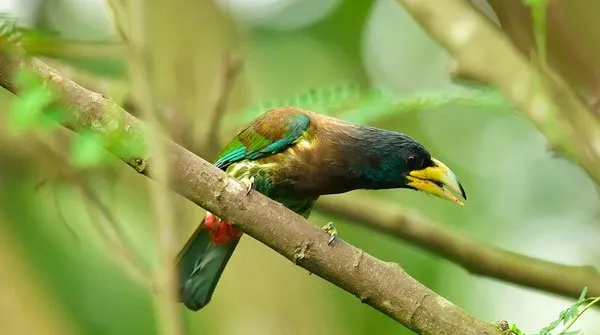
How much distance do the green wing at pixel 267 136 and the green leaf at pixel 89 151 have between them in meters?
1.36

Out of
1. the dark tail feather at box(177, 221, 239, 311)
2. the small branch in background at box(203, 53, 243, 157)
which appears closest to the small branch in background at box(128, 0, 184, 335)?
the small branch in background at box(203, 53, 243, 157)

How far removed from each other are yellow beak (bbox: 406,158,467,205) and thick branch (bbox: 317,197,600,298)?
51 centimetres

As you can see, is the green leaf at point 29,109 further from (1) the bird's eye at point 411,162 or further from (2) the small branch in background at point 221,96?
(1) the bird's eye at point 411,162

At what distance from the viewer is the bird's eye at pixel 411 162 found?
3697 millimetres

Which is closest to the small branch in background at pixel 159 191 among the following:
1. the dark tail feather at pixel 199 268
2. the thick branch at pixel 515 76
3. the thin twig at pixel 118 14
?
the thin twig at pixel 118 14

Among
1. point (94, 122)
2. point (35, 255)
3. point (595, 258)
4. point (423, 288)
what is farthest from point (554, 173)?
point (94, 122)

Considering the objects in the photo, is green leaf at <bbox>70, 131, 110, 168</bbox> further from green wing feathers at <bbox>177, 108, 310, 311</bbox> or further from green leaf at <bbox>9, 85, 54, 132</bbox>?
green wing feathers at <bbox>177, 108, 310, 311</bbox>

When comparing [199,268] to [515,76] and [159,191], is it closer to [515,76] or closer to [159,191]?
[515,76]

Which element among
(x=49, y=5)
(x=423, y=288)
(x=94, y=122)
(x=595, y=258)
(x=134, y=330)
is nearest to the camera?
(x=94, y=122)

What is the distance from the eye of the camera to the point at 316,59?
8586 mm

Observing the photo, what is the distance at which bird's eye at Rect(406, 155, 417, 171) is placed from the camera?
3.70m

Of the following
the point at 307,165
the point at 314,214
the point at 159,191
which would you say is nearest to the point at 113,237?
the point at 307,165

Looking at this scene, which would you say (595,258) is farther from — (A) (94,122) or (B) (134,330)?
(A) (94,122)

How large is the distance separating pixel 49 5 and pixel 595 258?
3294 millimetres
